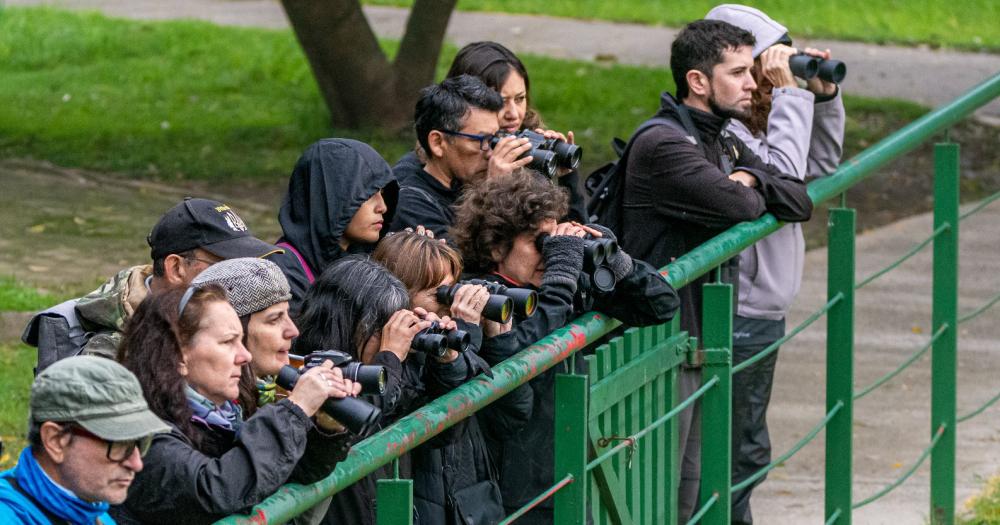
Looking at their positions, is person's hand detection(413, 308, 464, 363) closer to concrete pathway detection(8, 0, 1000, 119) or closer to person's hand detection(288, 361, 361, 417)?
person's hand detection(288, 361, 361, 417)

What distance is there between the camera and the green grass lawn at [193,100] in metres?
11.2

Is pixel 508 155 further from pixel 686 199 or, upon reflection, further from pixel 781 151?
pixel 781 151

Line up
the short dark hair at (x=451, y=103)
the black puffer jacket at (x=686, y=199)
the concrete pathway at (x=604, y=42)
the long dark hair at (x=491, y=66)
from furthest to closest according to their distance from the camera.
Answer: the concrete pathway at (x=604, y=42) → the long dark hair at (x=491, y=66) → the short dark hair at (x=451, y=103) → the black puffer jacket at (x=686, y=199)

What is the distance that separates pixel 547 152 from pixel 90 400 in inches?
85.9

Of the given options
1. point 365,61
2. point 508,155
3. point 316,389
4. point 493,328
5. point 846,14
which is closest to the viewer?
point 316,389

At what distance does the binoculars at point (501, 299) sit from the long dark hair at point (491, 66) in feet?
4.38

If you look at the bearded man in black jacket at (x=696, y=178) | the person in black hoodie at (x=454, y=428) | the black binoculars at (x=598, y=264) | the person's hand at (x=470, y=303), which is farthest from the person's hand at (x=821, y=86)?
the person's hand at (x=470, y=303)

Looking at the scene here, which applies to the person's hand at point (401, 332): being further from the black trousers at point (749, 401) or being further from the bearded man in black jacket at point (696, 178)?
the black trousers at point (749, 401)

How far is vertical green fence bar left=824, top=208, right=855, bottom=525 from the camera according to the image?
4.45 metres

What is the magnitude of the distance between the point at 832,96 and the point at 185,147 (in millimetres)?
7415

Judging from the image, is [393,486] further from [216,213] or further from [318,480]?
[216,213]

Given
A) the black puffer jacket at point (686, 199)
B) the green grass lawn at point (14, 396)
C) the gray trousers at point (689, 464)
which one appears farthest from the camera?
the green grass lawn at point (14, 396)

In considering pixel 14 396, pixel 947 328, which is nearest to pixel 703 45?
pixel 947 328

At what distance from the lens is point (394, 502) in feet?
8.61
